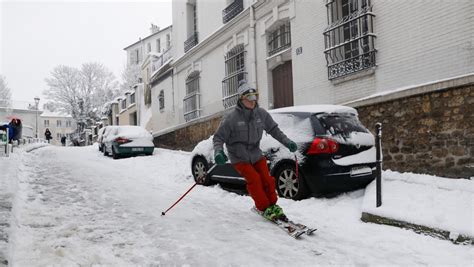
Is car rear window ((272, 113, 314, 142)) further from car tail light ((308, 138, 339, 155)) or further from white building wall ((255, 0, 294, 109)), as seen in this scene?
white building wall ((255, 0, 294, 109))

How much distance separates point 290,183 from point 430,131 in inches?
118

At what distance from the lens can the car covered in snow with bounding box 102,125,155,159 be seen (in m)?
14.5

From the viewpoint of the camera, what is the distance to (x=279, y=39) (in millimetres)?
11914

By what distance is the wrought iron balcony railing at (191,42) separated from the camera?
17062mm

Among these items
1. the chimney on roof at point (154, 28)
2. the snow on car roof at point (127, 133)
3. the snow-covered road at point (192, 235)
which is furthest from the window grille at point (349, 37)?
the chimney on roof at point (154, 28)

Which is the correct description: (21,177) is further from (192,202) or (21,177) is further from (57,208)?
(192,202)

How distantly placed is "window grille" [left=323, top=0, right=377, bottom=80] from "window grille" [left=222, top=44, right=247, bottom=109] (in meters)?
4.20

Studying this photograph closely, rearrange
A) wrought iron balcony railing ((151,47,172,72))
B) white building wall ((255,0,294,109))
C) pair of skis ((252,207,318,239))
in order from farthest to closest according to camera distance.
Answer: wrought iron balcony railing ((151,47,172,72)) → white building wall ((255,0,294,109)) → pair of skis ((252,207,318,239))

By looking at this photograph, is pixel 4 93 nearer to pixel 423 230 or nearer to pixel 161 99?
pixel 161 99

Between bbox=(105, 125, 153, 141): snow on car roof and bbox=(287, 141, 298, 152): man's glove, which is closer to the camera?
bbox=(287, 141, 298, 152): man's glove

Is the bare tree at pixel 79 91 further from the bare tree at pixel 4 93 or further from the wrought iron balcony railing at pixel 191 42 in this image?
the wrought iron balcony railing at pixel 191 42

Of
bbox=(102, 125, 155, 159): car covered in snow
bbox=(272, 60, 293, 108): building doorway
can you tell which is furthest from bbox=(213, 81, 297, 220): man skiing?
bbox=(102, 125, 155, 159): car covered in snow

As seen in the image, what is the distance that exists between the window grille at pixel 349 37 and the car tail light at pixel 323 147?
371 cm

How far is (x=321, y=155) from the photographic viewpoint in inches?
220
